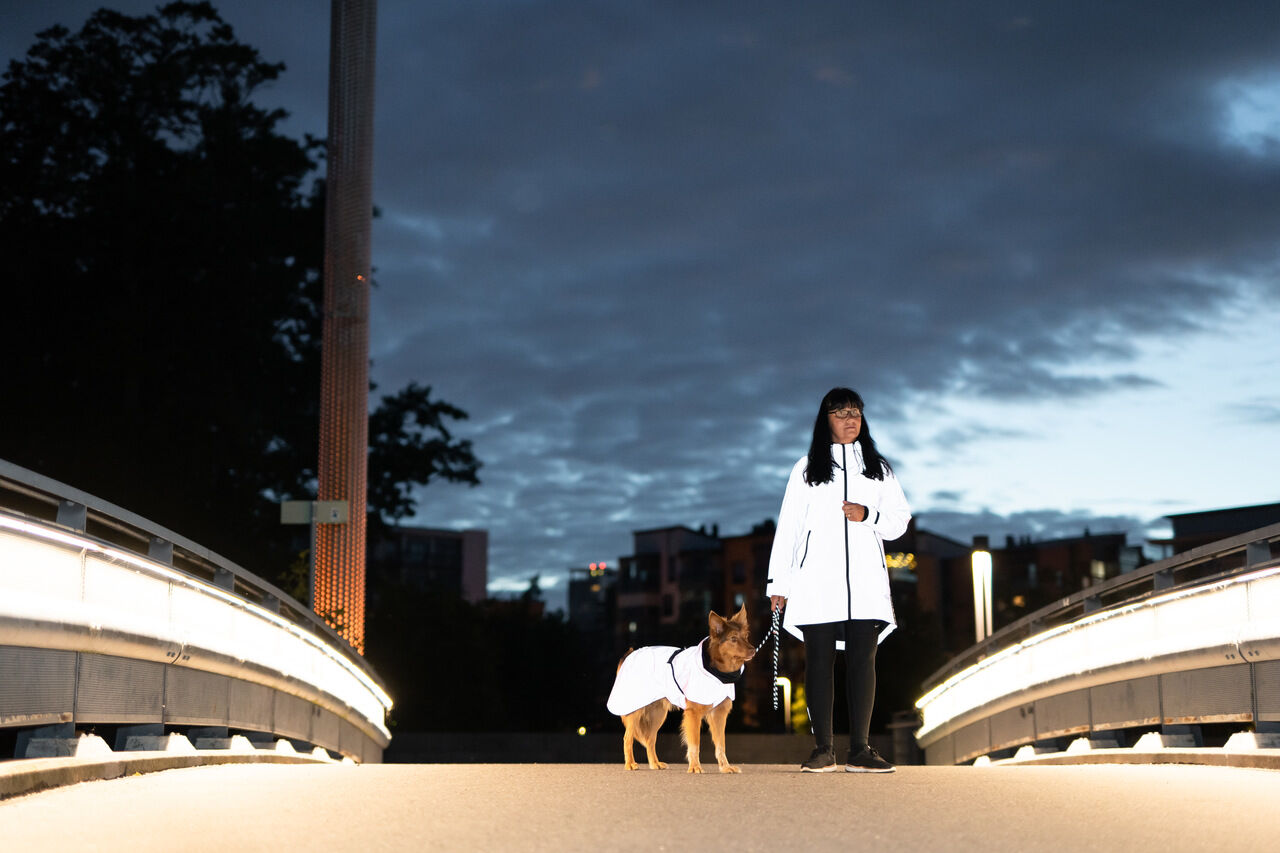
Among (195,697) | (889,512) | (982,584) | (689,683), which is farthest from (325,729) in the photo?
(982,584)

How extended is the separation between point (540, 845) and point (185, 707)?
4702mm

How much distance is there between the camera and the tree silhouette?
32.5 meters

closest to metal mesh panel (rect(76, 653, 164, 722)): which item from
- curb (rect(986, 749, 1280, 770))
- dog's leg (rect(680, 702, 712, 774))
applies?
dog's leg (rect(680, 702, 712, 774))

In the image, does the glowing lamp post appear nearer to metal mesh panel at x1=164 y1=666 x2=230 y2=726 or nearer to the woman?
the woman

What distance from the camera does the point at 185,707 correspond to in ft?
30.0

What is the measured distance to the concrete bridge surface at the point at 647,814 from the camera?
5168 millimetres

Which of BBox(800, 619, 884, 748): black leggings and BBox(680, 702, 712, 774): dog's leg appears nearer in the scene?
BBox(800, 619, 884, 748): black leggings

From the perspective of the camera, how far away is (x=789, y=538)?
934 cm

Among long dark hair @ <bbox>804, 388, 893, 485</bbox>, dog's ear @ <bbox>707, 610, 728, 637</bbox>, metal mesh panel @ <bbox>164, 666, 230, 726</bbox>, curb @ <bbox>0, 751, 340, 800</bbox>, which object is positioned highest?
long dark hair @ <bbox>804, 388, 893, 485</bbox>

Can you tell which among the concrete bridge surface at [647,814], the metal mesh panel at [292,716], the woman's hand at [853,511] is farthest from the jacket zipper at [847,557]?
the metal mesh panel at [292,716]

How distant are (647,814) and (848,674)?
3468 millimetres

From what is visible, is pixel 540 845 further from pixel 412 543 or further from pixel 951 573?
pixel 412 543

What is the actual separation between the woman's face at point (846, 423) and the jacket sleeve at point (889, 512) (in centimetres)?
34

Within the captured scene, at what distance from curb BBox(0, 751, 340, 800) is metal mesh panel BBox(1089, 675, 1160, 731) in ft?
19.8
